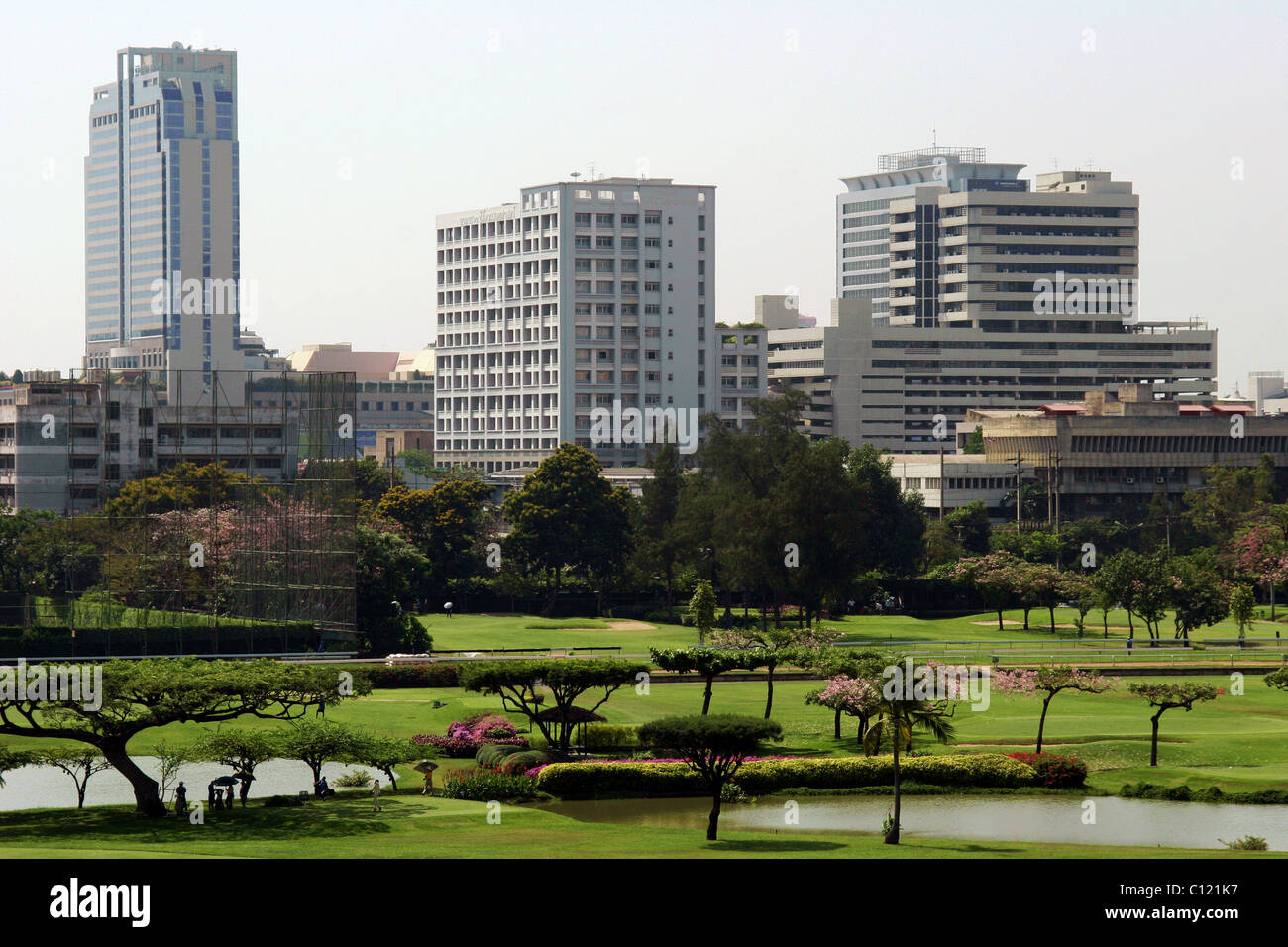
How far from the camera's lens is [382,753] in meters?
52.9

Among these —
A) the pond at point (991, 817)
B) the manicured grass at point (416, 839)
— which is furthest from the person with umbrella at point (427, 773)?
the pond at point (991, 817)

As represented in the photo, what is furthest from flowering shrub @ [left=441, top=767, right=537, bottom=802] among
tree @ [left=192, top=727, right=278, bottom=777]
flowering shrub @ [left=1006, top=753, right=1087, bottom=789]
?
flowering shrub @ [left=1006, top=753, right=1087, bottom=789]

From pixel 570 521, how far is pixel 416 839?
78.9m

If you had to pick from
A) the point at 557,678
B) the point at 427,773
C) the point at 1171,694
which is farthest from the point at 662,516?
the point at 427,773

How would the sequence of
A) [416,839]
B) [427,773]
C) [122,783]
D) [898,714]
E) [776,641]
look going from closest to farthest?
[416,839] → [898,714] → [427,773] → [122,783] → [776,641]

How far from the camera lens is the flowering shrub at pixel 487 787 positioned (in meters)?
53.7

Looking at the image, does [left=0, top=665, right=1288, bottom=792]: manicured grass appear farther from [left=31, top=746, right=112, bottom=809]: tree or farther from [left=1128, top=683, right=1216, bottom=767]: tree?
[left=31, top=746, right=112, bottom=809]: tree

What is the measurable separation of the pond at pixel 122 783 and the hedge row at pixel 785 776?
6.86m

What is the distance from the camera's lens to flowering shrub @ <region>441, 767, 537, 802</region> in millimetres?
53656

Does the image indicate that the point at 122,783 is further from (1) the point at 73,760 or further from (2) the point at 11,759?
(2) the point at 11,759
